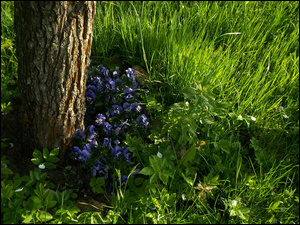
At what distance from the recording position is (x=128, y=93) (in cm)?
228

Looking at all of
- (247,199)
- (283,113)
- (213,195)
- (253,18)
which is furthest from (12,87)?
(253,18)

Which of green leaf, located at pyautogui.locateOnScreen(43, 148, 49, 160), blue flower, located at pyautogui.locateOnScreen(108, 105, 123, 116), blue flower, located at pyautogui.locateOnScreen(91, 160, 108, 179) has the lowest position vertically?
blue flower, located at pyautogui.locateOnScreen(91, 160, 108, 179)

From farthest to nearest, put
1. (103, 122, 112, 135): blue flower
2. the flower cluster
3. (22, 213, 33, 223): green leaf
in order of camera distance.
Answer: (103, 122, 112, 135): blue flower < the flower cluster < (22, 213, 33, 223): green leaf

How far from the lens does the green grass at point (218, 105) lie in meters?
1.87

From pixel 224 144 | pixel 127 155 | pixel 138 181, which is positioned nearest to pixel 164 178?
pixel 138 181

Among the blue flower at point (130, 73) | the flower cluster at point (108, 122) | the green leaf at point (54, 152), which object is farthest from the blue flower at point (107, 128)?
the blue flower at point (130, 73)

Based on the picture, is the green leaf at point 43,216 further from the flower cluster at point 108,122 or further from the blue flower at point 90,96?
the blue flower at point 90,96

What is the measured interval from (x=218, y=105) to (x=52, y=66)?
1109 mm

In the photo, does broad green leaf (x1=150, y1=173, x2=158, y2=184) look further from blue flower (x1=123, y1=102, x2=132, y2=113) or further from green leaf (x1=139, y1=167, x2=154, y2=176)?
blue flower (x1=123, y1=102, x2=132, y2=113)

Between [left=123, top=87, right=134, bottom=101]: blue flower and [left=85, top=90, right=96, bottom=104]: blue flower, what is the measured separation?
224mm

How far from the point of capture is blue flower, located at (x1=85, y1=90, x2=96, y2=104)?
222cm

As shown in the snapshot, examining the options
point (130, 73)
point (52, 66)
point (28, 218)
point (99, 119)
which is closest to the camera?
point (28, 218)

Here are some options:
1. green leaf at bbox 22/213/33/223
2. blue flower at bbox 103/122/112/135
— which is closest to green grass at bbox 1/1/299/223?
blue flower at bbox 103/122/112/135

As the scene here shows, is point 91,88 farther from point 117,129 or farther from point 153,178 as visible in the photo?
point 153,178
